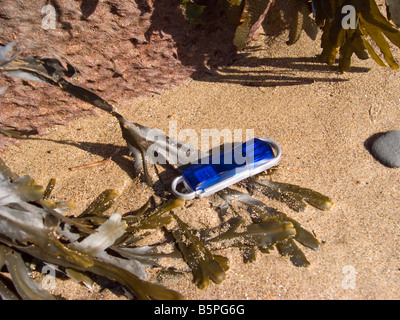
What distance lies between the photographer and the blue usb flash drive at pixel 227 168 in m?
1.37

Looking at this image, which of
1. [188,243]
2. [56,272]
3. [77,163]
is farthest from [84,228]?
[77,163]

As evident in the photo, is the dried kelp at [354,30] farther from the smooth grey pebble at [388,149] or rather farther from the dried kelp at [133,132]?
the dried kelp at [133,132]

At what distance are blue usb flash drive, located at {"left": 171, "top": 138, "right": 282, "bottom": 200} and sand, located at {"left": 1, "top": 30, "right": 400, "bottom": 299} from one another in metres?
0.08

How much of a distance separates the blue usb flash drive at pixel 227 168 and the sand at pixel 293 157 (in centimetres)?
8

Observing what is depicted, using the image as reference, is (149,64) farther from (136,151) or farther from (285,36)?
(285,36)

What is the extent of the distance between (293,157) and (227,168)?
31 cm

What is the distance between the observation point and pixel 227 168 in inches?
55.7

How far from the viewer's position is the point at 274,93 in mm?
1789

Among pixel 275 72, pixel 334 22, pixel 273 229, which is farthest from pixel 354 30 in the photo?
pixel 273 229

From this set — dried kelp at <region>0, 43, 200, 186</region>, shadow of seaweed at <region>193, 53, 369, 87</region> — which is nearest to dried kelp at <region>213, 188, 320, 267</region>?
dried kelp at <region>0, 43, 200, 186</region>

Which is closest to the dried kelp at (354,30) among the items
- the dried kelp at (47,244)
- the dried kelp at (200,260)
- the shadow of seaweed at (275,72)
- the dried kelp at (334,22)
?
the dried kelp at (334,22)

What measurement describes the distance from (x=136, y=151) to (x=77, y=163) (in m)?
0.27

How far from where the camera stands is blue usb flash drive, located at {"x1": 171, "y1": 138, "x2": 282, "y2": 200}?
1369 mm

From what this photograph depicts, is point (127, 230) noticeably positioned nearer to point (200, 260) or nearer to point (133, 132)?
point (200, 260)
